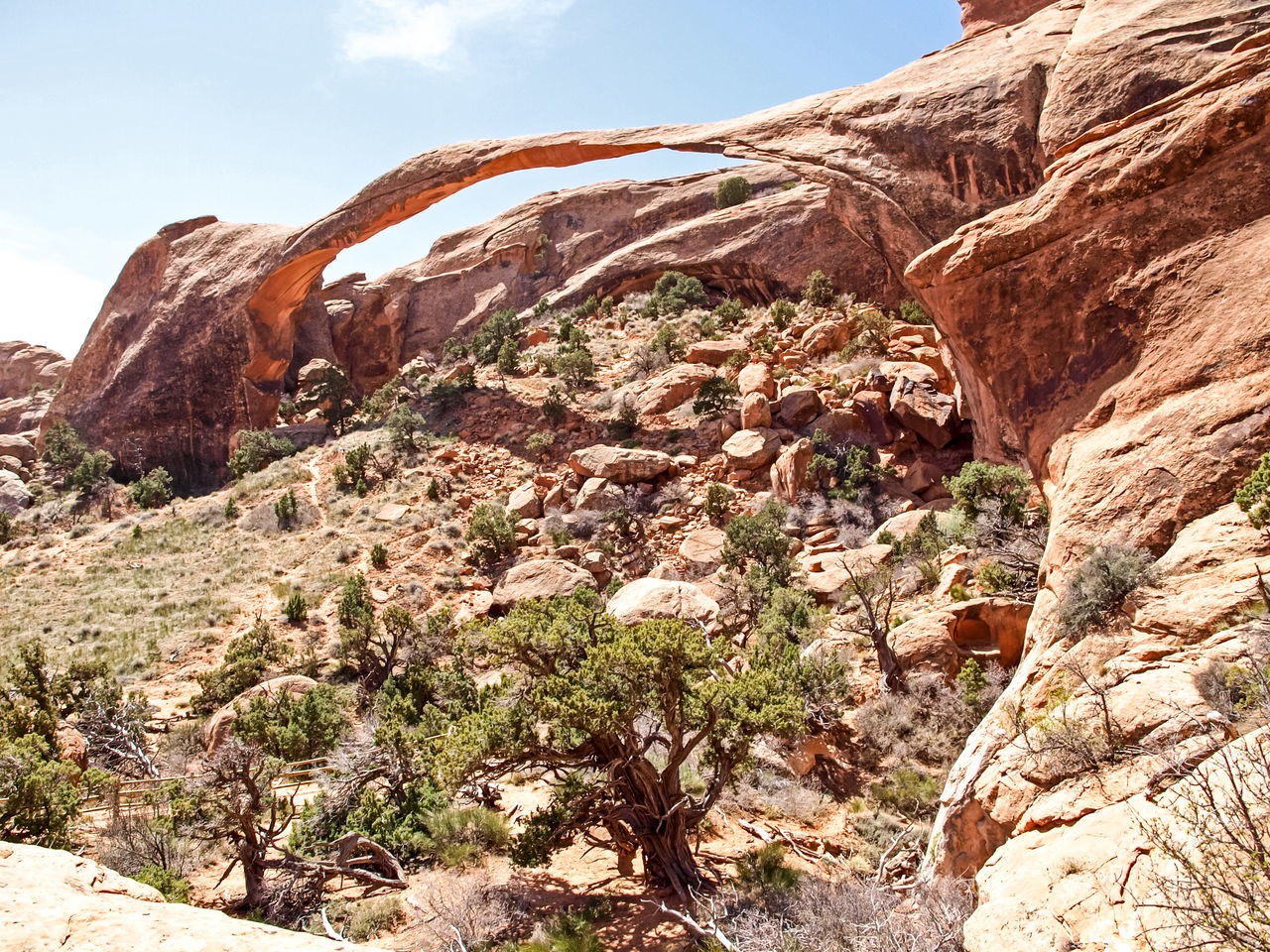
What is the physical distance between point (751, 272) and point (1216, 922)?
97.8 ft


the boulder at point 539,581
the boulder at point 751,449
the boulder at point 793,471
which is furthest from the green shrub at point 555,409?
the boulder at point 793,471

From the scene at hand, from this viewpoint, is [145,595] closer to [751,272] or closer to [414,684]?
[414,684]

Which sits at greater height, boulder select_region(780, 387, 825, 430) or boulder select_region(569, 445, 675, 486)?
boulder select_region(780, 387, 825, 430)

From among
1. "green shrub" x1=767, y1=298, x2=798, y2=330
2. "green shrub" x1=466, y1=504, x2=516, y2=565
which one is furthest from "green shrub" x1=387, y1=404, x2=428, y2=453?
"green shrub" x1=767, y1=298, x2=798, y2=330

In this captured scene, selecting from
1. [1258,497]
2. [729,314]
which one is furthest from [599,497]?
[1258,497]

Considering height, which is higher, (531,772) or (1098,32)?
(1098,32)

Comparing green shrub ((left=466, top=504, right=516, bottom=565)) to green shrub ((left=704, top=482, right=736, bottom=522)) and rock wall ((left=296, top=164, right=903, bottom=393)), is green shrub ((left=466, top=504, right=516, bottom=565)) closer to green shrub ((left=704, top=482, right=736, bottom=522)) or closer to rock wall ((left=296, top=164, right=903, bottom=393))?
green shrub ((left=704, top=482, right=736, bottom=522))

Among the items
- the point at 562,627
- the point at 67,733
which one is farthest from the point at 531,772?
the point at 67,733

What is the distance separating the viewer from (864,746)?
34.5ft

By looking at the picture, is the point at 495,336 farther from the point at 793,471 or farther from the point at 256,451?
the point at 793,471

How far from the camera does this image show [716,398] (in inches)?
862

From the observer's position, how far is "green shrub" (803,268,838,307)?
26859 mm

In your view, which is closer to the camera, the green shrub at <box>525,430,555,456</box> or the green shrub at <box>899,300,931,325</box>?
the green shrub at <box>525,430,555,456</box>

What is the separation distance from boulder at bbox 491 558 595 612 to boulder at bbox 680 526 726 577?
7.69 ft
